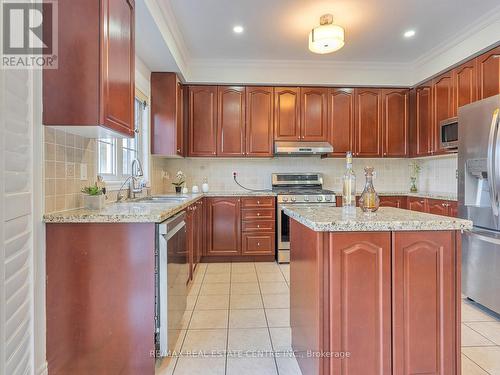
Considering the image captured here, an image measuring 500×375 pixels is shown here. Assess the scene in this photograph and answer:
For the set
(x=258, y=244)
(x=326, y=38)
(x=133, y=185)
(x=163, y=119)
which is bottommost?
(x=258, y=244)

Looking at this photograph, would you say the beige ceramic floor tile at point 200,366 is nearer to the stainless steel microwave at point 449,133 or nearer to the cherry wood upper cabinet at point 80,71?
the cherry wood upper cabinet at point 80,71

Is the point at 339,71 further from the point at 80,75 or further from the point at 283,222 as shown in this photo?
the point at 80,75

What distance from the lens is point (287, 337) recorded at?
2127 mm

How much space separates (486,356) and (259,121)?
342 centimetres

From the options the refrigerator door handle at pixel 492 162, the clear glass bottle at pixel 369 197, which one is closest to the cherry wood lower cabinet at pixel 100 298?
the clear glass bottle at pixel 369 197

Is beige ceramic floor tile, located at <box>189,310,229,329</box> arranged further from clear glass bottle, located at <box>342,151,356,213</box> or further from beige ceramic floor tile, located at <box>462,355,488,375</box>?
beige ceramic floor tile, located at <box>462,355,488,375</box>

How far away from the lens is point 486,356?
190cm

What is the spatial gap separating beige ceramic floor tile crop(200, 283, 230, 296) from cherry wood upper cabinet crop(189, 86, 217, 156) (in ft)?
6.19

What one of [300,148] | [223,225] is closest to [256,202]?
[223,225]

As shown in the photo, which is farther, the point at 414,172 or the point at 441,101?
the point at 414,172

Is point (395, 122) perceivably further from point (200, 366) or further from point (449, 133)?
point (200, 366)

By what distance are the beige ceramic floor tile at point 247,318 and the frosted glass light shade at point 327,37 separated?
2.45 meters

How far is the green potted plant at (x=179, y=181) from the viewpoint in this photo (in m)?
4.13

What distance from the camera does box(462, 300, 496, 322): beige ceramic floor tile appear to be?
7.95 ft
